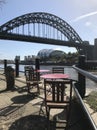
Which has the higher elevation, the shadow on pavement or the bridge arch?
the bridge arch

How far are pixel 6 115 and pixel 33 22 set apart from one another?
84.6 meters

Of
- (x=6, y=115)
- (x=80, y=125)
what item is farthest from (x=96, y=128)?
(x=6, y=115)

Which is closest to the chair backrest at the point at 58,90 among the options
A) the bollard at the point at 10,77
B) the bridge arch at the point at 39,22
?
the bollard at the point at 10,77

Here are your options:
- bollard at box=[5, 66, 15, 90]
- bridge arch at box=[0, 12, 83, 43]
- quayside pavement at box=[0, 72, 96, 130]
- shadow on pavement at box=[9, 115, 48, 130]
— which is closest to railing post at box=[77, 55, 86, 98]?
quayside pavement at box=[0, 72, 96, 130]

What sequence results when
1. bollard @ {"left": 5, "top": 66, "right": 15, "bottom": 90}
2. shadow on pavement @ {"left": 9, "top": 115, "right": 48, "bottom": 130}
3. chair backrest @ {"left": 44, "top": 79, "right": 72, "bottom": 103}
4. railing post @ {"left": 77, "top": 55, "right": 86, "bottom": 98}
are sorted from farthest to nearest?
bollard @ {"left": 5, "top": 66, "right": 15, "bottom": 90}, railing post @ {"left": 77, "top": 55, "right": 86, "bottom": 98}, shadow on pavement @ {"left": 9, "top": 115, "right": 48, "bottom": 130}, chair backrest @ {"left": 44, "top": 79, "right": 72, "bottom": 103}

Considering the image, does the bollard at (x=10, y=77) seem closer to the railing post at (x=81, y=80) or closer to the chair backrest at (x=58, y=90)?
the railing post at (x=81, y=80)

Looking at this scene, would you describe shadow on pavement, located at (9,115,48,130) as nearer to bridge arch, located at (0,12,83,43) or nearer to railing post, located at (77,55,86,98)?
railing post, located at (77,55,86,98)

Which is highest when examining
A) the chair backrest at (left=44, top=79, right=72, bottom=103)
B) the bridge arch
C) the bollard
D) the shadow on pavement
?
the bridge arch

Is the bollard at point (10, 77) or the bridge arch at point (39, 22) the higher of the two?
the bridge arch at point (39, 22)

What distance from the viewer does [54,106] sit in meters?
4.44

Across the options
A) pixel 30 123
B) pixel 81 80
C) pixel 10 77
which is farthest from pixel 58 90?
pixel 10 77

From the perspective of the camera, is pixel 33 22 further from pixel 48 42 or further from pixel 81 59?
pixel 81 59

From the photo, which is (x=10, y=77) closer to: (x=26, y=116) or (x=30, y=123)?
(x=26, y=116)

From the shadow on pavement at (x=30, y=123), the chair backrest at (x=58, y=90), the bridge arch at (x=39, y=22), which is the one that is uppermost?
the bridge arch at (x=39, y=22)
